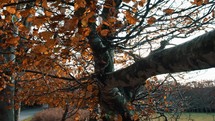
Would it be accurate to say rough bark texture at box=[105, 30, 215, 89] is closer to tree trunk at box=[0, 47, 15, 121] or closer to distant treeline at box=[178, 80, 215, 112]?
tree trunk at box=[0, 47, 15, 121]

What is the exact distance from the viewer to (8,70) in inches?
198

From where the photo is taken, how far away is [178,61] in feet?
5.64

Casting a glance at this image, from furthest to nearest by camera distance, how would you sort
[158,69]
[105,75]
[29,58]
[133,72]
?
[29,58] < [105,75] < [133,72] < [158,69]

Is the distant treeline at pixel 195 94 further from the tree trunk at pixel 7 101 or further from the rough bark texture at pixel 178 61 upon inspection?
the rough bark texture at pixel 178 61

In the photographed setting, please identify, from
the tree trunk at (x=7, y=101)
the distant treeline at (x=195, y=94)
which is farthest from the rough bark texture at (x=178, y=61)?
the distant treeline at (x=195, y=94)

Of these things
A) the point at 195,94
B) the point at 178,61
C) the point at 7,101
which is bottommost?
the point at 195,94

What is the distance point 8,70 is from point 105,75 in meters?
2.64

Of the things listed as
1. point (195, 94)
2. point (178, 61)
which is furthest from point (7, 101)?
point (195, 94)

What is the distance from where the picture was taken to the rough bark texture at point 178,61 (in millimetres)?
1439

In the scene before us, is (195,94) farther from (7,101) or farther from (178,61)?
(178,61)

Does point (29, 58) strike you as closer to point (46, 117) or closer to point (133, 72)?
point (133, 72)

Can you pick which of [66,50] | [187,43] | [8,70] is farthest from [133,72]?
[8,70]

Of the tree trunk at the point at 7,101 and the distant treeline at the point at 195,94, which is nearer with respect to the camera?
the tree trunk at the point at 7,101

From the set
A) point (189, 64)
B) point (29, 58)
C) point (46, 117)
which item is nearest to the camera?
point (189, 64)
